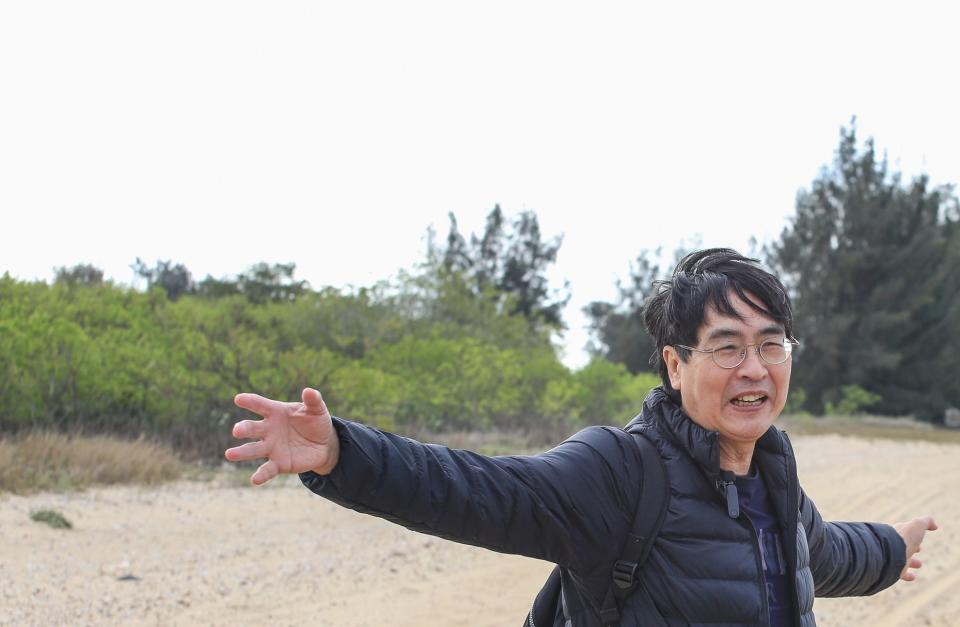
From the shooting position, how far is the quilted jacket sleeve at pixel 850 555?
125 inches

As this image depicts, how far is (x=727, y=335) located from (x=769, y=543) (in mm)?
563

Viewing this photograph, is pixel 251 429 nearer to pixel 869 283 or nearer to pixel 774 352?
pixel 774 352

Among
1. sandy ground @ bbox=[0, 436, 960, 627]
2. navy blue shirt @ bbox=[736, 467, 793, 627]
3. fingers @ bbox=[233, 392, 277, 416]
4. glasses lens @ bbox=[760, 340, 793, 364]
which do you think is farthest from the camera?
sandy ground @ bbox=[0, 436, 960, 627]

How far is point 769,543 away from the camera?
2686mm

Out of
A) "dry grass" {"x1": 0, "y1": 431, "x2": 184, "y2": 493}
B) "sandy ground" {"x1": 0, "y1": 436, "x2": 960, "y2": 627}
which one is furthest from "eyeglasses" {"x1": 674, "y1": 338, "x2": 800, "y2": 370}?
"dry grass" {"x1": 0, "y1": 431, "x2": 184, "y2": 493}


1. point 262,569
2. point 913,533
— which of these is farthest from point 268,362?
point 913,533

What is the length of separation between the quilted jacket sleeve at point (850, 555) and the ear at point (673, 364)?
0.59m

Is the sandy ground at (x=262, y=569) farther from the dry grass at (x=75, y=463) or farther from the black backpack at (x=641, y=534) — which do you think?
the black backpack at (x=641, y=534)

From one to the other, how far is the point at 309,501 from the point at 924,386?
41817 mm

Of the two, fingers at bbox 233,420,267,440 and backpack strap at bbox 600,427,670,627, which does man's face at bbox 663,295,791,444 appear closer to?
backpack strap at bbox 600,427,670,627

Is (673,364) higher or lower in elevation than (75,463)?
higher

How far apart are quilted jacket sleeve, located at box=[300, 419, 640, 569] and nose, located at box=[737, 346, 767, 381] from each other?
1.20 ft

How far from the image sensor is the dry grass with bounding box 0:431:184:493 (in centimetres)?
1073

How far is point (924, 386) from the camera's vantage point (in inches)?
1857
